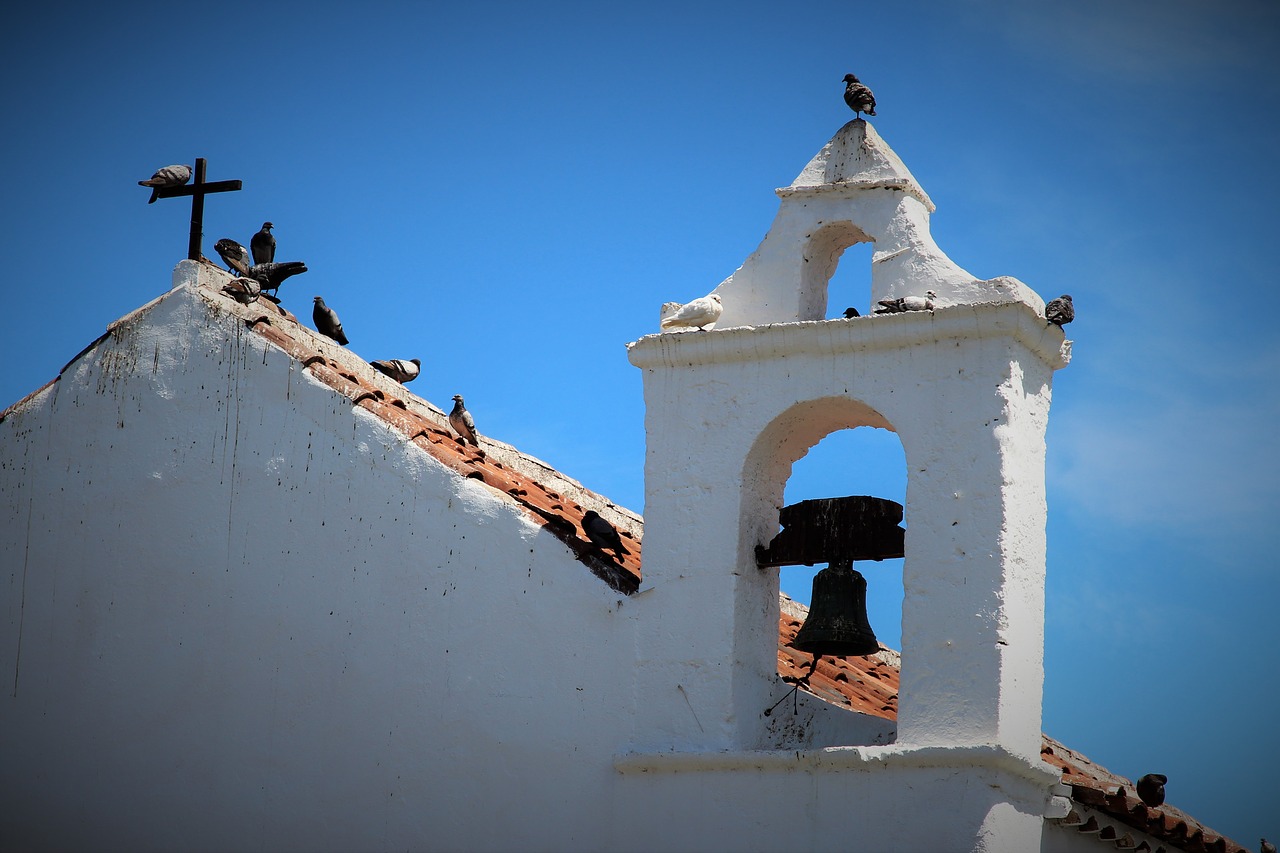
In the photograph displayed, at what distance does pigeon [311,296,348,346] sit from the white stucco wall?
3.16 feet

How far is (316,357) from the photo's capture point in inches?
449

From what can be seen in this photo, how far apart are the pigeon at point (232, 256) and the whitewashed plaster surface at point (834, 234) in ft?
11.2

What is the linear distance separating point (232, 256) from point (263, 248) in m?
0.23

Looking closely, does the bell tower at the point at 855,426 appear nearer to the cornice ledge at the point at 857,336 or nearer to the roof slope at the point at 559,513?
the cornice ledge at the point at 857,336

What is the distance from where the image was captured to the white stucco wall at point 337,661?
33.0 ft

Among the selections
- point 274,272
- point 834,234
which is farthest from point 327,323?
point 834,234

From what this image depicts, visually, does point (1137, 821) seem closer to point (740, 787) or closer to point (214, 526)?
point (740, 787)

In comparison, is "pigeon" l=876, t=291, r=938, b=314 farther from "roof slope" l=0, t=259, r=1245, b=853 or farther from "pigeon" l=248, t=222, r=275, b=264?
"pigeon" l=248, t=222, r=275, b=264

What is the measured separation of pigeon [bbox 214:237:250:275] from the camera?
12297 millimetres

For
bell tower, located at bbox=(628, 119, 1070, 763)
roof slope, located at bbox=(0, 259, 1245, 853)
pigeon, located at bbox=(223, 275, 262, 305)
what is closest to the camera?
bell tower, located at bbox=(628, 119, 1070, 763)

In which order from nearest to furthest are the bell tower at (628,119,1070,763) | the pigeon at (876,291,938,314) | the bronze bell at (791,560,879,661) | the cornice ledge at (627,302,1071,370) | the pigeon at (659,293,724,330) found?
1. the bell tower at (628,119,1070,763)
2. the cornice ledge at (627,302,1071,370)
3. the pigeon at (876,291,938,314)
4. the bronze bell at (791,560,879,661)
5. the pigeon at (659,293,724,330)

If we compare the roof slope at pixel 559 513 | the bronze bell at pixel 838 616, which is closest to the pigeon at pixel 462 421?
the roof slope at pixel 559 513

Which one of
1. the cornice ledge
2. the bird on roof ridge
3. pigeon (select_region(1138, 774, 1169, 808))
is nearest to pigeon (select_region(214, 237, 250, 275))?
the bird on roof ridge

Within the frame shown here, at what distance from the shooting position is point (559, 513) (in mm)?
11766
